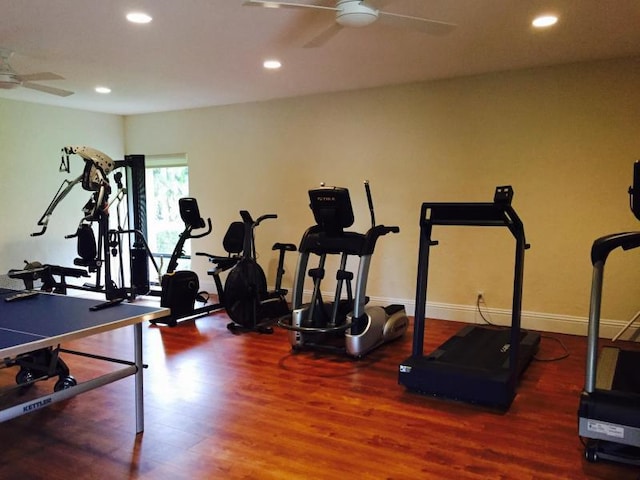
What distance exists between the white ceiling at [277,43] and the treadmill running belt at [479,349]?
7.50 feet

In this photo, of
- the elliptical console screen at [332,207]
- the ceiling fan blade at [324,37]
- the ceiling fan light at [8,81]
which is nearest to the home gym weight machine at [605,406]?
the elliptical console screen at [332,207]

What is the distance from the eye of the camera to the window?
6.94 metres

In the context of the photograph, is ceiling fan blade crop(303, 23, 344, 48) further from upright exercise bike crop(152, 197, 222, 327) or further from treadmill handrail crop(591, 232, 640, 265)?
upright exercise bike crop(152, 197, 222, 327)

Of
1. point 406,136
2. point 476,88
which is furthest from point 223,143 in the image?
point 476,88

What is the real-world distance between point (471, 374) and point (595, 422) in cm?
83

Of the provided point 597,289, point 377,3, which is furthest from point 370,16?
point 597,289

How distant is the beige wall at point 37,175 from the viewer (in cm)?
578

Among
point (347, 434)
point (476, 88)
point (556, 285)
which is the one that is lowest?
point (347, 434)

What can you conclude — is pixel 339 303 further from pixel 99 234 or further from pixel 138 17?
pixel 99 234

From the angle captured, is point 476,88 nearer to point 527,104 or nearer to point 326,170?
point 527,104

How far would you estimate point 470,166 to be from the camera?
16.0 feet

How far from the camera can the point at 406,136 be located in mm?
5164

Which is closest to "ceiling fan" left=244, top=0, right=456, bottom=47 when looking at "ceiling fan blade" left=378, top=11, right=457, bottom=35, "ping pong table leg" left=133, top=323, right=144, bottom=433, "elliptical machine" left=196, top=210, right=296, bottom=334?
"ceiling fan blade" left=378, top=11, right=457, bottom=35

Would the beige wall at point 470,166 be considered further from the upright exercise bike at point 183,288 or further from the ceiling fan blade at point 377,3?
the ceiling fan blade at point 377,3
